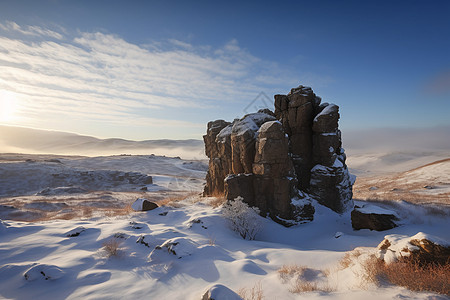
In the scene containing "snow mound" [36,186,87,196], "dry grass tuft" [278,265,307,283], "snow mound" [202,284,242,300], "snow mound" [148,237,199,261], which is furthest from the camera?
"snow mound" [36,186,87,196]

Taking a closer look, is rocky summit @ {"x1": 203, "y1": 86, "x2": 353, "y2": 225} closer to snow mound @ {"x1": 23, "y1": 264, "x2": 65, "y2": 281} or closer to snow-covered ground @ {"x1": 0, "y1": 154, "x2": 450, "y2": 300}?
snow-covered ground @ {"x1": 0, "y1": 154, "x2": 450, "y2": 300}

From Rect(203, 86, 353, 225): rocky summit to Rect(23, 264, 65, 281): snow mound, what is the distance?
12.6m

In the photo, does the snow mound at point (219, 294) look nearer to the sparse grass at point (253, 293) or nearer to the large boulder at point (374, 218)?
the sparse grass at point (253, 293)

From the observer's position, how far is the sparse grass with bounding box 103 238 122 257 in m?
8.92

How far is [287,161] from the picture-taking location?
18375 millimetres

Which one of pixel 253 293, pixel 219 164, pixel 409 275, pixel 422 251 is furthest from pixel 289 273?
pixel 219 164

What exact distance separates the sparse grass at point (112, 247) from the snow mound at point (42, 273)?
1.92 m

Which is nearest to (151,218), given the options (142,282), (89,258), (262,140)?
(89,258)

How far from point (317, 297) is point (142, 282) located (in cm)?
576

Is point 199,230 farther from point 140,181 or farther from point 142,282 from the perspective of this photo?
point 140,181

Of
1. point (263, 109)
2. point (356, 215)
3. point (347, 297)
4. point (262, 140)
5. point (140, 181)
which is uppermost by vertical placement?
point (263, 109)

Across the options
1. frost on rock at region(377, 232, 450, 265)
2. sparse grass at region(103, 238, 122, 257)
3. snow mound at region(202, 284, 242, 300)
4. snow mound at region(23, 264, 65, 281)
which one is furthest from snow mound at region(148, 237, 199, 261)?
frost on rock at region(377, 232, 450, 265)

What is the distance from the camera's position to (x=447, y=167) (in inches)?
1890

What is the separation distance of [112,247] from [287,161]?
14583mm
